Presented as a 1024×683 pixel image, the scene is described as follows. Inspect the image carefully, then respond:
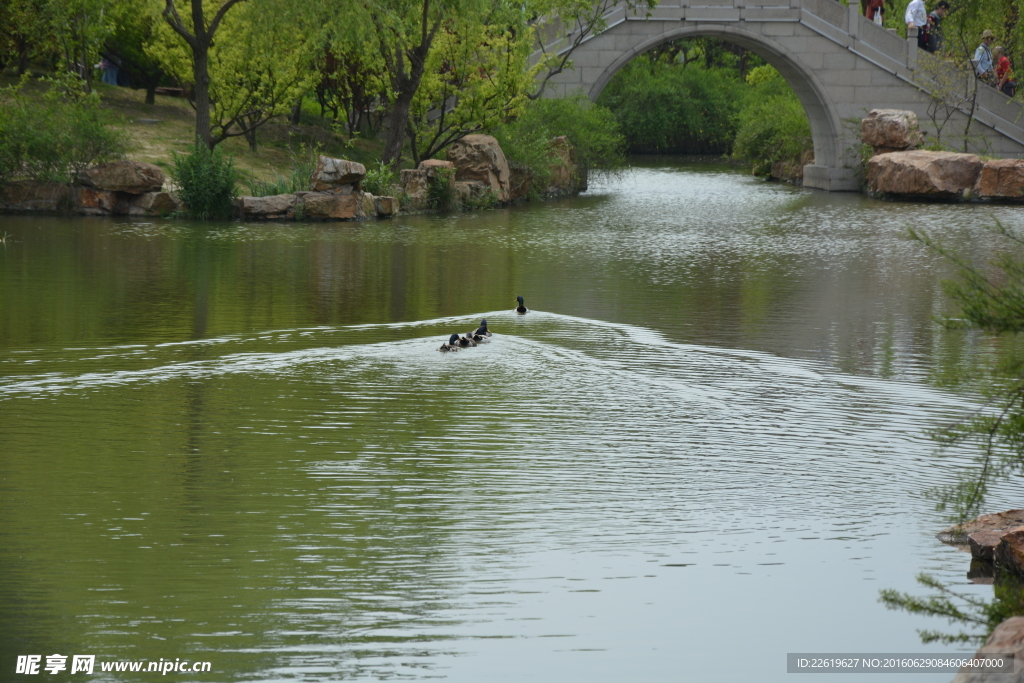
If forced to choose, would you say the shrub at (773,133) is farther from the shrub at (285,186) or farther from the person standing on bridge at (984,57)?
the shrub at (285,186)

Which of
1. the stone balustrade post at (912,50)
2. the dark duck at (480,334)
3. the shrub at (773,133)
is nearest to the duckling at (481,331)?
the dark duck at (480,334)

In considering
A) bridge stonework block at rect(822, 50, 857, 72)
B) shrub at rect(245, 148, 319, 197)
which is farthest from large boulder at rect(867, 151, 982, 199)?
shrub at rect(245, 148, 319, 197)

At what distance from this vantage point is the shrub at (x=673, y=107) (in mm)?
52062

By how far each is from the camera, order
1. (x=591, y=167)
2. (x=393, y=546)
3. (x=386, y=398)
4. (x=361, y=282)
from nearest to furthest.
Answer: (x=393, y=546) < (x=386, y=398) < (x=361, y=282) < (x=591, y=167)

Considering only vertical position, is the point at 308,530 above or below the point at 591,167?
below

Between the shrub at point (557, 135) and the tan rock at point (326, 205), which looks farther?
the shrub at point (557, 135)

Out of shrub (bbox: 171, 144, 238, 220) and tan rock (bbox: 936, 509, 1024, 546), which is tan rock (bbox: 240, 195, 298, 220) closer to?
shrub (bbox: 171, 144, 238, 220)

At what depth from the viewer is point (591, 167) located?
1339 inches

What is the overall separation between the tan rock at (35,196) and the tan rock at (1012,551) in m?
Answer: 21.2

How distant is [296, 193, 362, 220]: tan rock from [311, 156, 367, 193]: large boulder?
24cm

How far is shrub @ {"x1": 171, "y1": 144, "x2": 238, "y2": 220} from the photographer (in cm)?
2319

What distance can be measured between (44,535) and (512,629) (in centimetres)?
285

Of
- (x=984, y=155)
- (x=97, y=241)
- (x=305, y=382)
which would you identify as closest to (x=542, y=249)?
(x=97, y=241)

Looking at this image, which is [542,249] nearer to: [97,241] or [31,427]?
[97,241]
